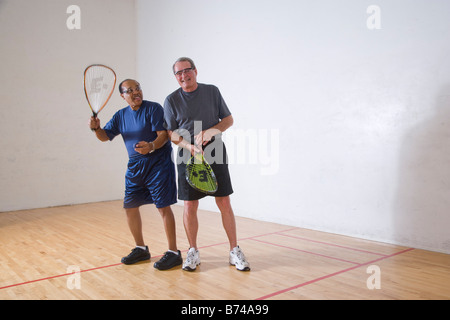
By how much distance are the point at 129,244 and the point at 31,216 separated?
2.11 metres

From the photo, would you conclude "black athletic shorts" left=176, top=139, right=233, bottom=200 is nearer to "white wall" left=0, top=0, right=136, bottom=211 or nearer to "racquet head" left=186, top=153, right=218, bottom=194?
"racquet head" left=186, top=153, right=218, bottom=194

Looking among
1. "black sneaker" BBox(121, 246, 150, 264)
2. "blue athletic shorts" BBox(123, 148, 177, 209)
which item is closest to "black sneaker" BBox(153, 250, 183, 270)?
"black sneaker" BBox(121, 246, 150, 264)

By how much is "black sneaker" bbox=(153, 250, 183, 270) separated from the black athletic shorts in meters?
0.40

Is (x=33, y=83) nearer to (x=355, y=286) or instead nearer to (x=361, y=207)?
(x=361, y=207)

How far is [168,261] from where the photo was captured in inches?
99.3

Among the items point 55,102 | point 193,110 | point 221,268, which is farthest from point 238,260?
point 55,102

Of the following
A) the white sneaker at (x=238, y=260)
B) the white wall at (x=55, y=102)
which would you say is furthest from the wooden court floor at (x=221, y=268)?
the white wall at (x=55, y=102)

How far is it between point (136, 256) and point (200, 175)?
81cm

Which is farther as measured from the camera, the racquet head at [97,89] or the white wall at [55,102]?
the white wall at [55,102]

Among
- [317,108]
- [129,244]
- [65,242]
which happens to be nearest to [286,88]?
[317,108]

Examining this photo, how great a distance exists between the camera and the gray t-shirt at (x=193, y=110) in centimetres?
239

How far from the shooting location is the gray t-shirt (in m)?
2.39

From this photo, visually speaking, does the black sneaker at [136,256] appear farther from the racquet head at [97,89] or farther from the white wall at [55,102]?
the white wall at [55,102]

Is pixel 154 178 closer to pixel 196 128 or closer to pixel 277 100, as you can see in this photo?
pixel 196 128
